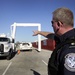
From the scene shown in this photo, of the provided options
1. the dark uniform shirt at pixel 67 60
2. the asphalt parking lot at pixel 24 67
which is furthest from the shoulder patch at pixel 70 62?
the asphalt parking lot at pixel 24 67

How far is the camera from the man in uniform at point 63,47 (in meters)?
2.17

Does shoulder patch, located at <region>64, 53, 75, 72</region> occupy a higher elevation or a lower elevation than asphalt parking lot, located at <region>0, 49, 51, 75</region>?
higher

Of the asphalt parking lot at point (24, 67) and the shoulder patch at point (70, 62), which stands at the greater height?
the shoulder patch at point (70, 62)

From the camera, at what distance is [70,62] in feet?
7.15

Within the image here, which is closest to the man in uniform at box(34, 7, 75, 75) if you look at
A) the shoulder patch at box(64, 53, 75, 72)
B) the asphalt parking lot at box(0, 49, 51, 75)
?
the shoulder patch at box(64, 53, 75, 72)

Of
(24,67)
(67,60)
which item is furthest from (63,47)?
(24,67)

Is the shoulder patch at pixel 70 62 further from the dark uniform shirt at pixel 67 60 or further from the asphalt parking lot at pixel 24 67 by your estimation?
the asphalt parking lot at pixel 24 67

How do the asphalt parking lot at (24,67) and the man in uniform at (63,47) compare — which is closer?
the man in uniform at (63,47)

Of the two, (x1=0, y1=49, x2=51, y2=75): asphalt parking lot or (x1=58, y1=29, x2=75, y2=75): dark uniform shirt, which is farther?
(x1=0, y1=49, x2=51, y2=75): asphalt parking lot

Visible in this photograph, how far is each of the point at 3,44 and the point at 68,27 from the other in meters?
22.1

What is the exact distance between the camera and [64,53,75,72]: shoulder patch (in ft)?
7.06

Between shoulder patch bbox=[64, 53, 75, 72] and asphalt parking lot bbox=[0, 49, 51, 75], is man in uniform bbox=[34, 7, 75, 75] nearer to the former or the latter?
shoulder patch bbox=[64, 53, 75, 72]

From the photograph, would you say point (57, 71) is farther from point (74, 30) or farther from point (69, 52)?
point (74, 30)

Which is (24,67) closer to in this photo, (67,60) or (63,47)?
(63,47)
